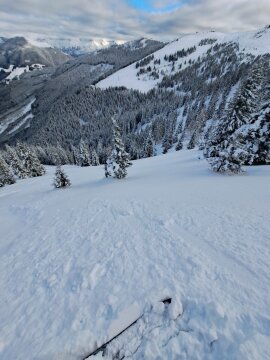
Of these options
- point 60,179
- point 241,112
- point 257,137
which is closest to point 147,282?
point 257,137

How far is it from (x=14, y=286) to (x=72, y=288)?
2.85m

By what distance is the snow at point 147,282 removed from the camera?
585 centimetres

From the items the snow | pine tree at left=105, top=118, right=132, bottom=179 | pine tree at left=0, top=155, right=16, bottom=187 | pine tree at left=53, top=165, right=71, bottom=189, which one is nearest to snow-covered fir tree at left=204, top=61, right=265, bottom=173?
the snow

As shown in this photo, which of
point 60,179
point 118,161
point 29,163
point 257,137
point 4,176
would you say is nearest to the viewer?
point 257,137

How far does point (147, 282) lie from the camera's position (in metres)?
7.75

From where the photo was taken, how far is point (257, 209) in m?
11.5

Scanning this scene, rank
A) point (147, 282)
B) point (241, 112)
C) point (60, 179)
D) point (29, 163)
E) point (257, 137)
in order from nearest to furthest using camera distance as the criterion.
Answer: point (147, 282) → point (257, 137) → point (241, 112) → point (60, 179) → point (29, 163)

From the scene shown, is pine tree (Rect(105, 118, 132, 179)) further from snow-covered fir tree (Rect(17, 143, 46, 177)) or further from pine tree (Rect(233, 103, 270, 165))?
snow-covered fir tree (Rect(17, 143, 46, 177))

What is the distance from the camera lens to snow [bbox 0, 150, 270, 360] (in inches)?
230

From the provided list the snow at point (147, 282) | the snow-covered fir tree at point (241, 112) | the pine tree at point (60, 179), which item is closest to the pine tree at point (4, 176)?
the pine tree at point (60, 179)

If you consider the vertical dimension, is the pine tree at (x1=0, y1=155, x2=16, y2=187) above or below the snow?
below

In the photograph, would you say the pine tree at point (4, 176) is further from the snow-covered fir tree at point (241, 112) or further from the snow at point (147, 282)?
the snow-covered fir tree at point (241, 112)

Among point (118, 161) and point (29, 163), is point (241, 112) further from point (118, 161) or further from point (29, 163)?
point (29, 163)

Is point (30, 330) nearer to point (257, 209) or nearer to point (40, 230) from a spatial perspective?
point (40, 230)
